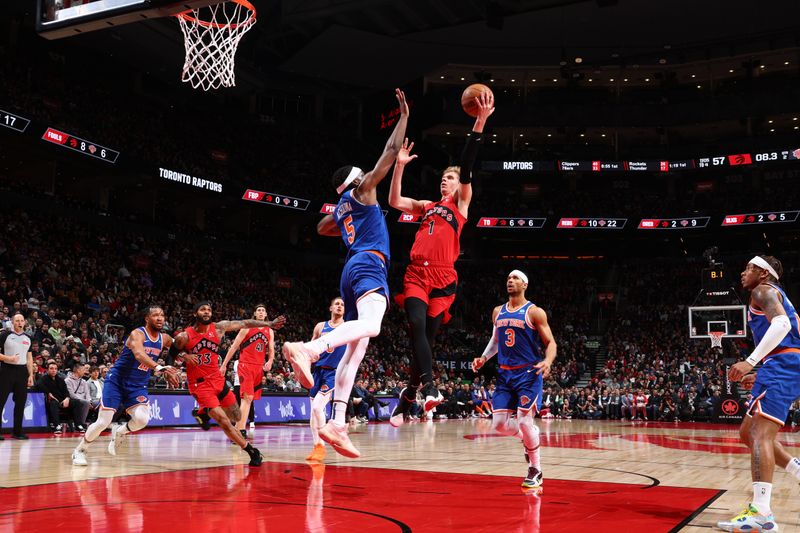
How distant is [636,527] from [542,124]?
37.0 meters

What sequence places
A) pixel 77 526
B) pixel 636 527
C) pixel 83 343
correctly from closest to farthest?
pixel 77 526 < pixel 636 527 < pixel 83 343

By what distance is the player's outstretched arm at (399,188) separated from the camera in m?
6.55

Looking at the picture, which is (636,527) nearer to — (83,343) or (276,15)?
(83,343)

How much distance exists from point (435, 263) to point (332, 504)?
7.85ft

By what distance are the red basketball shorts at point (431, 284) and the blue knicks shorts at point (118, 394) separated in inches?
195

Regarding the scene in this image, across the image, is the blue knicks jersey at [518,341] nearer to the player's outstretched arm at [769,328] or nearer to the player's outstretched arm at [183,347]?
the player's outstretched arm at [769,328]

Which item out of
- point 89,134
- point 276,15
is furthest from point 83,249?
point 276,15

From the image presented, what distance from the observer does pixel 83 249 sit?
27625 millimetres

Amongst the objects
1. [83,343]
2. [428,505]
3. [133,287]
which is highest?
[133,287]

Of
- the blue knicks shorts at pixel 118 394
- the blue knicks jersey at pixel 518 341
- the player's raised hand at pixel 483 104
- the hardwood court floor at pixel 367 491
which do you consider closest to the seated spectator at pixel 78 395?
the hardwood court floor at pixel 367 491

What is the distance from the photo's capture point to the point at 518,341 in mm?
7984

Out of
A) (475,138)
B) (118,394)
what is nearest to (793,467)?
(475,138)

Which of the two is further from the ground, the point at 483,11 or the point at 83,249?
the point at 483,11

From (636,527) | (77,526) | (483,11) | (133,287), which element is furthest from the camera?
(483,11)
